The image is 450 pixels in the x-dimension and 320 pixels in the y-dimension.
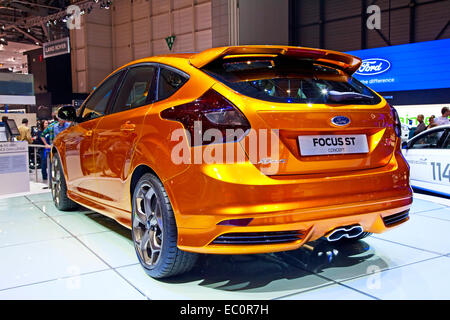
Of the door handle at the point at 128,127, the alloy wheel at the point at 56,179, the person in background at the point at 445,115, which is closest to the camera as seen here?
the door handle at the point at 128,127

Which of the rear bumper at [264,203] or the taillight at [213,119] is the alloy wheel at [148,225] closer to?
the rear bumper at [264,203]

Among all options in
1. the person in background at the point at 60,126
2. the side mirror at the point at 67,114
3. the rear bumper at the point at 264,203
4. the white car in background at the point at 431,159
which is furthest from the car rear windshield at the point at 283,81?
the person in background at the point at 60,126

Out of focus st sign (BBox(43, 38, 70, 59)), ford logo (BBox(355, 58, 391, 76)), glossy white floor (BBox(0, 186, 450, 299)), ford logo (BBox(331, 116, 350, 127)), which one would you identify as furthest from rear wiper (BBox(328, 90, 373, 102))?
focus st sign (BBox(43, 38, 70, 59))

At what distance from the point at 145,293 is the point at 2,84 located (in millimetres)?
8758

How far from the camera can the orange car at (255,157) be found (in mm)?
2104

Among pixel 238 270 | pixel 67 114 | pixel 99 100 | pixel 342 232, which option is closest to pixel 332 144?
pixel 342 232

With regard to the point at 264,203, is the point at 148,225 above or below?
below

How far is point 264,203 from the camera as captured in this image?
2.07m

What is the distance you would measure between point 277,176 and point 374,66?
13.1 m

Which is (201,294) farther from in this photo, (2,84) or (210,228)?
(2,84)

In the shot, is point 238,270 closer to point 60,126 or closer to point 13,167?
point 13,167

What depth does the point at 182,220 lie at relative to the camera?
2.24 m

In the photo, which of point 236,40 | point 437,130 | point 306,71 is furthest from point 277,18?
point 306,71

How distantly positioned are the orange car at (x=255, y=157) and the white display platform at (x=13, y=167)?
415 cm
